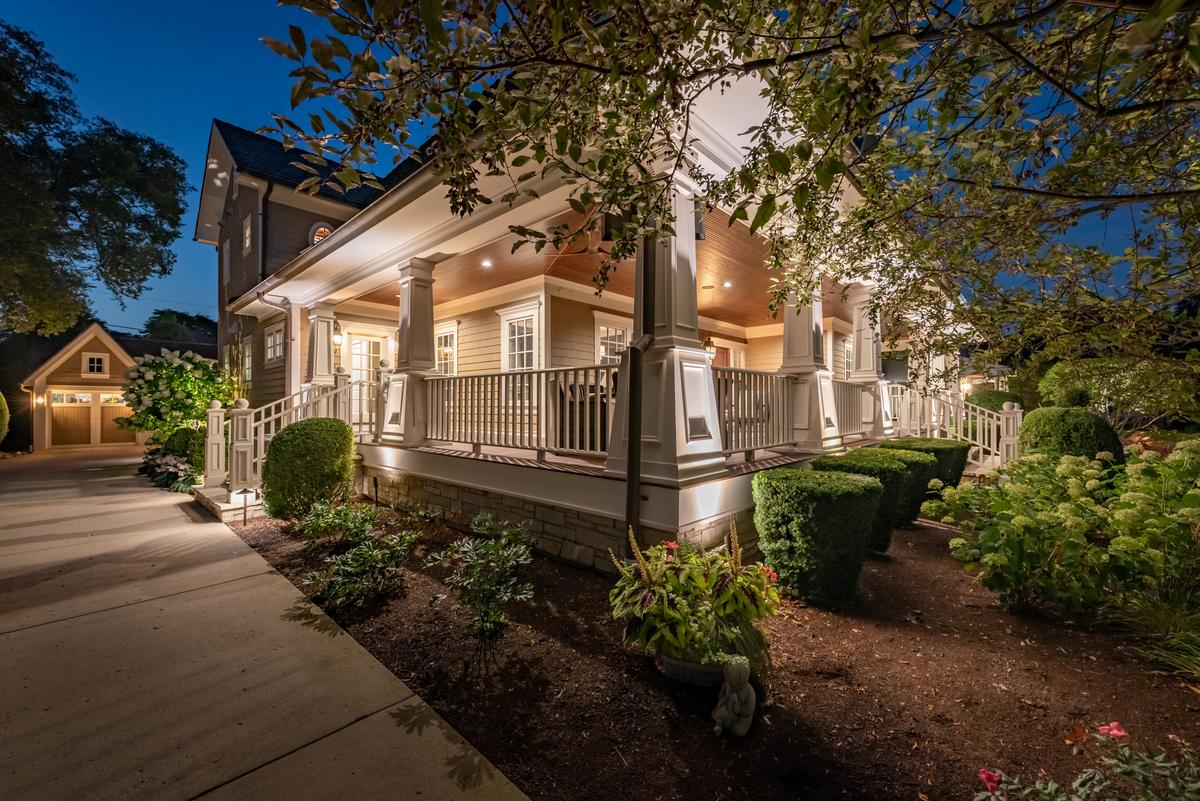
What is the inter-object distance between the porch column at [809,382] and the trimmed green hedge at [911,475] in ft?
1.67

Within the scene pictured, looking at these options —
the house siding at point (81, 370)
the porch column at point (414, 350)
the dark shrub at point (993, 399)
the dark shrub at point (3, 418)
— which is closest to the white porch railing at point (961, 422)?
the dark shrub at point (993, 399)

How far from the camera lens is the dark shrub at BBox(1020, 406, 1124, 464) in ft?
20.4

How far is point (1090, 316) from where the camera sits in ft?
7.72

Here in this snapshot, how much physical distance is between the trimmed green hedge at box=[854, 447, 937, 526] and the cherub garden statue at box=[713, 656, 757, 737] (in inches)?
123

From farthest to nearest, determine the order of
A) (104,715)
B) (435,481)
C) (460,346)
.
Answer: (460,346) < (435,481) < (104,715)

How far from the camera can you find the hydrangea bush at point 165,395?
899 cm

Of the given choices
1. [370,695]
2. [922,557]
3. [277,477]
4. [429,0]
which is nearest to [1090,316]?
[922,557]

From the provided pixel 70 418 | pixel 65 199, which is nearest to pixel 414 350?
pixel 65 199

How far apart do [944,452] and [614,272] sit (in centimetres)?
452

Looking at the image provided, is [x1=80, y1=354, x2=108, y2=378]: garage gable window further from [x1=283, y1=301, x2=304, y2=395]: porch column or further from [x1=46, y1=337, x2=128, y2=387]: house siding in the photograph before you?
[x1=283, y1=301, x2=304, y2=395]: porch column

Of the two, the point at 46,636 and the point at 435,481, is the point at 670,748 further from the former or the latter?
the point at 435,481

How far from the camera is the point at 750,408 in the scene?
15.1 ft

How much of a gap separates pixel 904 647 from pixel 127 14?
290 ft

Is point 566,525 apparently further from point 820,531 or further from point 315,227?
point 315,227
